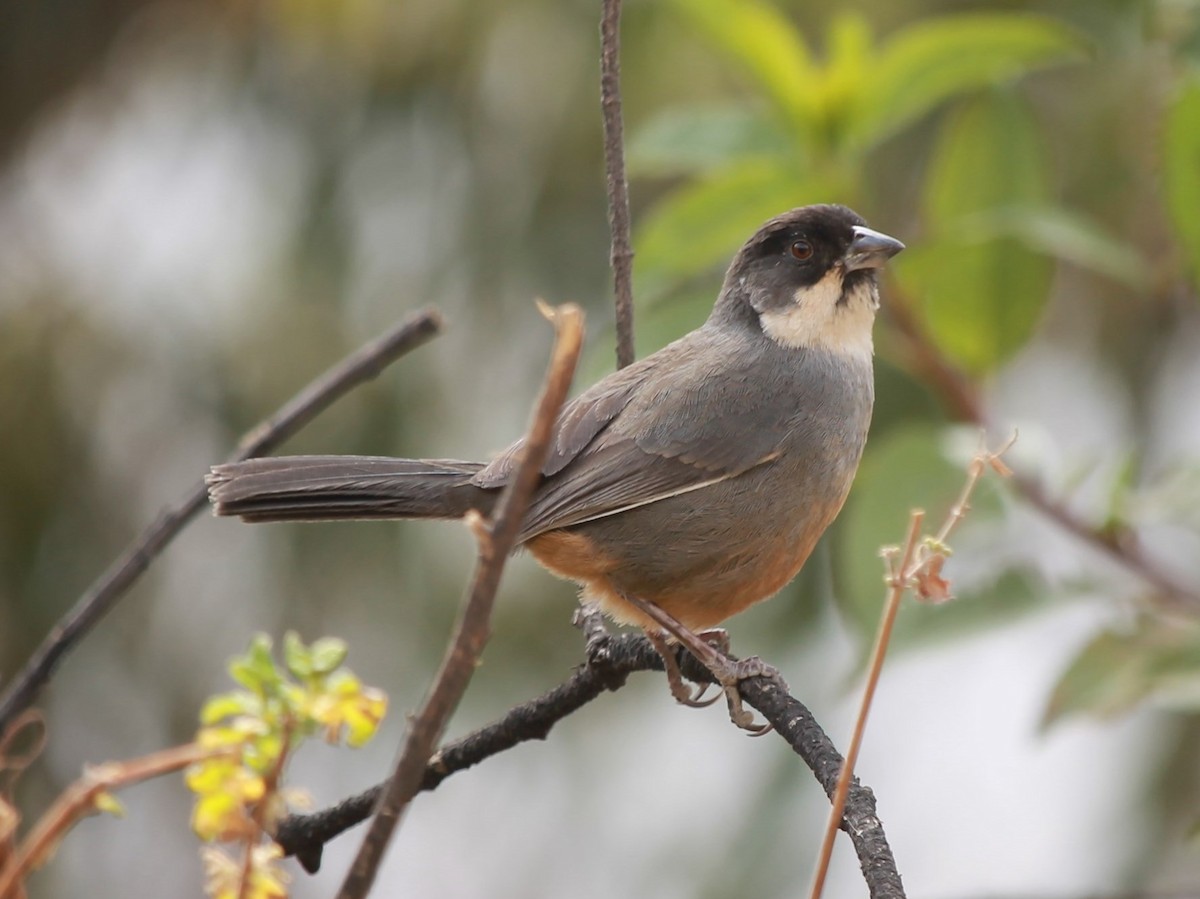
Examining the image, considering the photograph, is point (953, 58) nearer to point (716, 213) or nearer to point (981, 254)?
point (981, 254)

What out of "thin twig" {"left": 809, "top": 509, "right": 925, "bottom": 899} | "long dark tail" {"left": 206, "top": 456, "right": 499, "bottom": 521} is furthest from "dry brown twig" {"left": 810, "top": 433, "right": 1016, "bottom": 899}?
"long dark tail" {"left": 206, "top": 456, "right": 499, "bottom": 521}

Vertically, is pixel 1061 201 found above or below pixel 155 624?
above

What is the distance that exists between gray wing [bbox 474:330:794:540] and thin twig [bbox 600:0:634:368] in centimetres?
31

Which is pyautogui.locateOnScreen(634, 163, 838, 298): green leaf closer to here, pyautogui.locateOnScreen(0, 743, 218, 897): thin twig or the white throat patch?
the white throat patch

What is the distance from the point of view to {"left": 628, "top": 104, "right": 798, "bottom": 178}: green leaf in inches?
127

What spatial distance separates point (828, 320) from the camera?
11.4 ft

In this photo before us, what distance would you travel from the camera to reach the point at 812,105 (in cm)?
343

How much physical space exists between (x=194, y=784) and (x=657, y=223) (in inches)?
86.5

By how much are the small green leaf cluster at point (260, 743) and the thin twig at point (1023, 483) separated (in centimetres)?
214

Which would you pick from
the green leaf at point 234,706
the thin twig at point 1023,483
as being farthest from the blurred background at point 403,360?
the green leaf at point 234,706

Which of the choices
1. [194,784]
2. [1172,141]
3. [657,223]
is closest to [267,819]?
[194,784]

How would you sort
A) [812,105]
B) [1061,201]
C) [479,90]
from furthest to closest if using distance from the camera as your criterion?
[479,90] < [1061,201] < [812,105]

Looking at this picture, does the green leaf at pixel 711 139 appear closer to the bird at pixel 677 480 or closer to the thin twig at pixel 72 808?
the bird at pixel 677 480

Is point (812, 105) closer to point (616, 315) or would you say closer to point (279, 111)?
point (616, 315)
